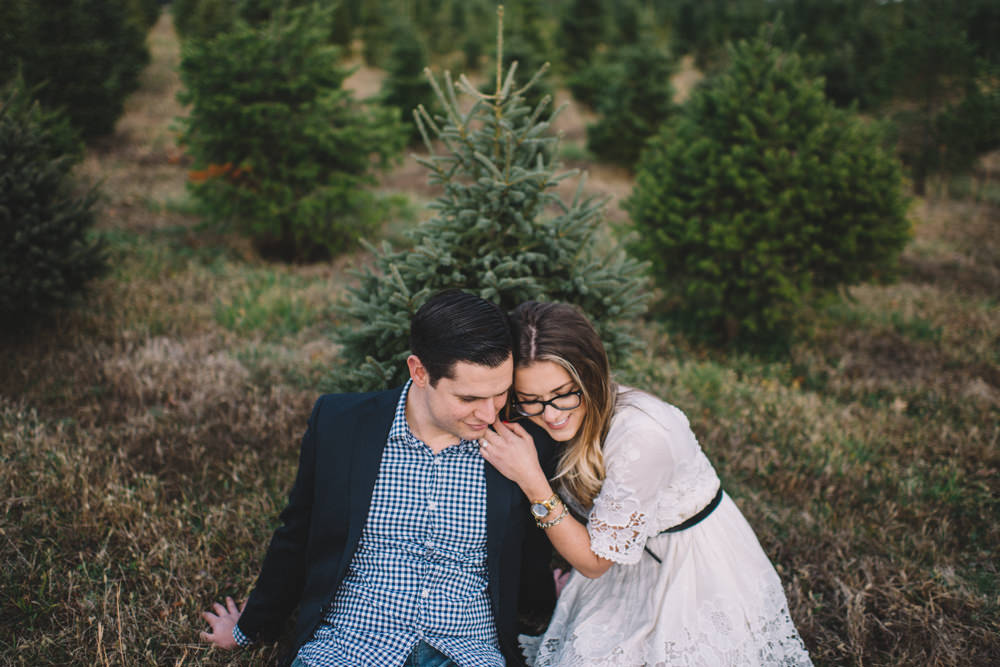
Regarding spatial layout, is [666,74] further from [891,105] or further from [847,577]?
[847,577]

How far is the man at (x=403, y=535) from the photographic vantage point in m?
2.68

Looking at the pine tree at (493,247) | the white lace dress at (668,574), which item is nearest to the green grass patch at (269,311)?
the pine tree at (493,247)

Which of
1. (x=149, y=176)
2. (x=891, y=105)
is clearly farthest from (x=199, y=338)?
(x=891, y=105)

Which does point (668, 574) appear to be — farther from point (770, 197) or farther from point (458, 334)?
point (770, 197)

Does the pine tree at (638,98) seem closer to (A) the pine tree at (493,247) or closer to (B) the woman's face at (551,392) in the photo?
(A) the pine tree at (493,247)

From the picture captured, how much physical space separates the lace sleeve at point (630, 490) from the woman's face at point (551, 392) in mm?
208

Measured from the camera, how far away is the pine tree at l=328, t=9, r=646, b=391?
3.52m

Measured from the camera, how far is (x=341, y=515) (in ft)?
8.95

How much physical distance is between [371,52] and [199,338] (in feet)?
95.4

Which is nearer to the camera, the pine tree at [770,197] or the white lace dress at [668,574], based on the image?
the white lace dress at [668,574]

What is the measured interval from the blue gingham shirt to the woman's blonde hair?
468 mm

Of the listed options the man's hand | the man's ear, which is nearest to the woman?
the man's ear

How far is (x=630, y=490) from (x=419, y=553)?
3.41 feet

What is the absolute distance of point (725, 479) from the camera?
4711 mm
